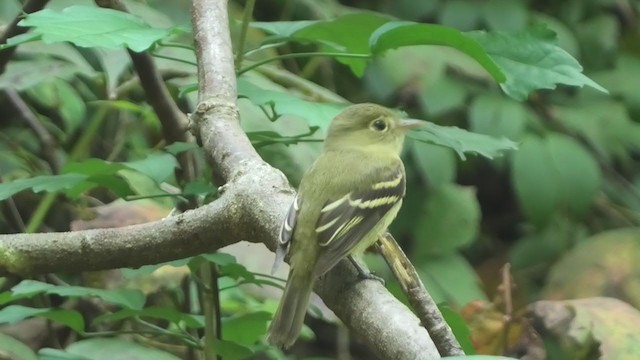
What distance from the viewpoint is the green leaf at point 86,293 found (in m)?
1.96

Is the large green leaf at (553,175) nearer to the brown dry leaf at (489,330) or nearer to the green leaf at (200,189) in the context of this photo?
the brown dry leaf at (489,330)

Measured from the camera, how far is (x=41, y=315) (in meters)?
2.03

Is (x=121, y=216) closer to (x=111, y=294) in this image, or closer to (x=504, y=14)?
(x=111, y=294)

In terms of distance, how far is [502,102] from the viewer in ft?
12.4

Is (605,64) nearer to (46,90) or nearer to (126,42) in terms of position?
(46,90)

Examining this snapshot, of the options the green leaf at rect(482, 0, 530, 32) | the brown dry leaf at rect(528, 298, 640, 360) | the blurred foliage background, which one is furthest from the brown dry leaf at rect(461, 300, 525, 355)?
the green leaf at rect(482, 0, 530, 32)

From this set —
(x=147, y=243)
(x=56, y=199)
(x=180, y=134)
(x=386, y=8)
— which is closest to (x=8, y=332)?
(x=56, y=199)

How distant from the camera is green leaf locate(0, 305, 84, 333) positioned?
2010mm

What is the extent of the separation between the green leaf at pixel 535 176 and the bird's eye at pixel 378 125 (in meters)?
1.05

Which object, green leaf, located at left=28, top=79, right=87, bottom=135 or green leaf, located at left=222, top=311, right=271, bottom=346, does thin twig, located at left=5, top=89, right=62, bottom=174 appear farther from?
green leaf, located at left=222, top=311, right=271, bottom=346

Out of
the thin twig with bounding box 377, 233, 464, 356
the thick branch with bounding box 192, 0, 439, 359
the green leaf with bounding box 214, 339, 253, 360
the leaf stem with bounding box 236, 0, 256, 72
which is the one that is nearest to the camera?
the thick branch with bounding box 192, 0, 439, 359

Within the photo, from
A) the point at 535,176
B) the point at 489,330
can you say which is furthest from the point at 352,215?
the point at 535,176

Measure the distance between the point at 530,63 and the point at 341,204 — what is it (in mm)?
474

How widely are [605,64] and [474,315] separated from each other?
7.12ft
